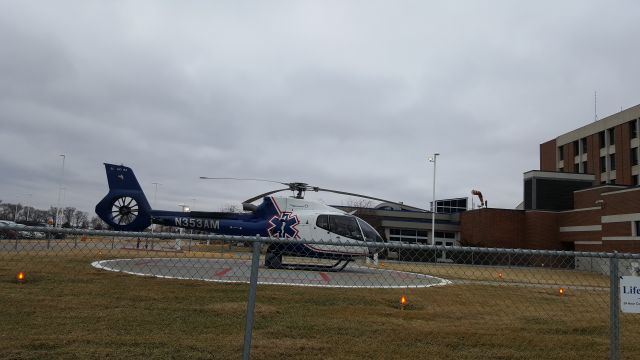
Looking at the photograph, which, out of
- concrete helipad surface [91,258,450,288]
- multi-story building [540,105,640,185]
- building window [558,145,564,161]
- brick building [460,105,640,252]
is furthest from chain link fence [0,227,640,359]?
building window [558,145,564,161]

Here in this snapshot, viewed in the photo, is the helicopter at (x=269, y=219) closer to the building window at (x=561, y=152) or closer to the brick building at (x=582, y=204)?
the brick building at (x=582, y=204)

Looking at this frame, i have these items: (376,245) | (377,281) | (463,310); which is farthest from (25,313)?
(377,281)

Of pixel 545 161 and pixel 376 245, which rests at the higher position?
pixel 545 161

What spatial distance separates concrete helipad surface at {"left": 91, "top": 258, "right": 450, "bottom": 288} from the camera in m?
→ 13.9

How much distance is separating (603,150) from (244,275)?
5471 centimetres

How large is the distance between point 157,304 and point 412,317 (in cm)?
458

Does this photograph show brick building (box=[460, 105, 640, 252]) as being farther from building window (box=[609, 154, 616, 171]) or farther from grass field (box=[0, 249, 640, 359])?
grass field (box=[0, 249, 640, 359])

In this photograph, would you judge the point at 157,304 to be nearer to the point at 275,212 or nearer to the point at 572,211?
the point at 275,212

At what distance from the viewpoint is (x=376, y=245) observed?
4.76m

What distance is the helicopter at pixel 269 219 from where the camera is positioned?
19.1 metres

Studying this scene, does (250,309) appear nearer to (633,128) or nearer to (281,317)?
(281,317)

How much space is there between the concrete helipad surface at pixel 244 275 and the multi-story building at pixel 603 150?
146 feet

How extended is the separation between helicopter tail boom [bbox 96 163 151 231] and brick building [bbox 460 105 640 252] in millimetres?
30766

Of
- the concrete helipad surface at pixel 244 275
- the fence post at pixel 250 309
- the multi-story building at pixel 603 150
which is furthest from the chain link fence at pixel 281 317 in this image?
the multi-story building at pixel 603 150
